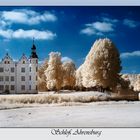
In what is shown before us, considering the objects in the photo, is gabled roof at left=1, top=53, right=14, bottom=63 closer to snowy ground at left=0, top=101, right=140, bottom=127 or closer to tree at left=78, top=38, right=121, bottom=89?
snowy ground at left=0, top=101, right=140, bottom=127

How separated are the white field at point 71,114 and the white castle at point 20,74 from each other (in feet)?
0.48

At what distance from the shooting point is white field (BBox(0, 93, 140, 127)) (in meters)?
5.80

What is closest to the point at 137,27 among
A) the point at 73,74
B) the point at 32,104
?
the point at 73,74

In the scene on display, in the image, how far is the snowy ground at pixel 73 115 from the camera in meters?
5.79

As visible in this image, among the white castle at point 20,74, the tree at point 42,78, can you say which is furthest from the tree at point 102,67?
the white castle at point 20,74

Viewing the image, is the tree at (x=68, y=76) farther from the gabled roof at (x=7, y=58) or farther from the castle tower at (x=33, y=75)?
the gabled roof at (x=7, y=58)

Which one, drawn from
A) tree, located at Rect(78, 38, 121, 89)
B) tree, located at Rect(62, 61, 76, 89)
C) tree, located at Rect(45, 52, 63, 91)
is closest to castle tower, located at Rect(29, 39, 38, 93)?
tree, located at Rect(45, 52, 63, 91)

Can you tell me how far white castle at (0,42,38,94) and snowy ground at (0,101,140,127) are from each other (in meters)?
0.16

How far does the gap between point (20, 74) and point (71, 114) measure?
60cm

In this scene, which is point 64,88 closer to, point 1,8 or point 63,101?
point 63,101

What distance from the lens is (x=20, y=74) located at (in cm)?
595

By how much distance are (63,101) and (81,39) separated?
1.99 feet

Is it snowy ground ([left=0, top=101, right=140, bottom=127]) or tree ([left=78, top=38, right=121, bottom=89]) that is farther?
tree ([left=78, top=38, right=121, bottom=89])

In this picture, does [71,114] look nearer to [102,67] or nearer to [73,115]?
[73,115]
